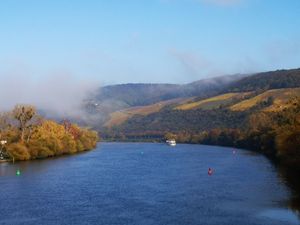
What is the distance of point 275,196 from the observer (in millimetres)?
74938

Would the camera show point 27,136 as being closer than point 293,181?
No

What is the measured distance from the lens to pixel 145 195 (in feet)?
254

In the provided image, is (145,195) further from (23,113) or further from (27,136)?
(27,136)

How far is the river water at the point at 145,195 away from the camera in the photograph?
202ft

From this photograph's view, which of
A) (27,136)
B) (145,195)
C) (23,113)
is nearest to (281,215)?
(145,195)

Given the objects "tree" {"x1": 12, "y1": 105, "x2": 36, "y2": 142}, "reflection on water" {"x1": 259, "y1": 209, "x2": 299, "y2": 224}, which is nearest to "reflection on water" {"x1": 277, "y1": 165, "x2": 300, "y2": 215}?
"reflection on water" {"x1": 259, "y1": 209, "x2": 299, "y2": 224}

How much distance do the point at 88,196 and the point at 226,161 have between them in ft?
206

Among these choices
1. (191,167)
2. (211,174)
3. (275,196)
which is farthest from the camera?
(191,167)

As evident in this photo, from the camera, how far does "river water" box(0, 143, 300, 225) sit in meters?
61.5

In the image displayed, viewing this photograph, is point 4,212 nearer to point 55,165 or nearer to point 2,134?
point 55,165

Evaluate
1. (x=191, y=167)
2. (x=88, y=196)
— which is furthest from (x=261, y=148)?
(x=88, y=196)

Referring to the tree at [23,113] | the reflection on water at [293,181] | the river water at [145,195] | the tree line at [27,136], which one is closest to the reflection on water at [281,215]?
the river water at [145,195]

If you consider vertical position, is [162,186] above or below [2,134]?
below

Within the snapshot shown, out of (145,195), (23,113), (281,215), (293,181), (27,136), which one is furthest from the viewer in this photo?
(27,136)
